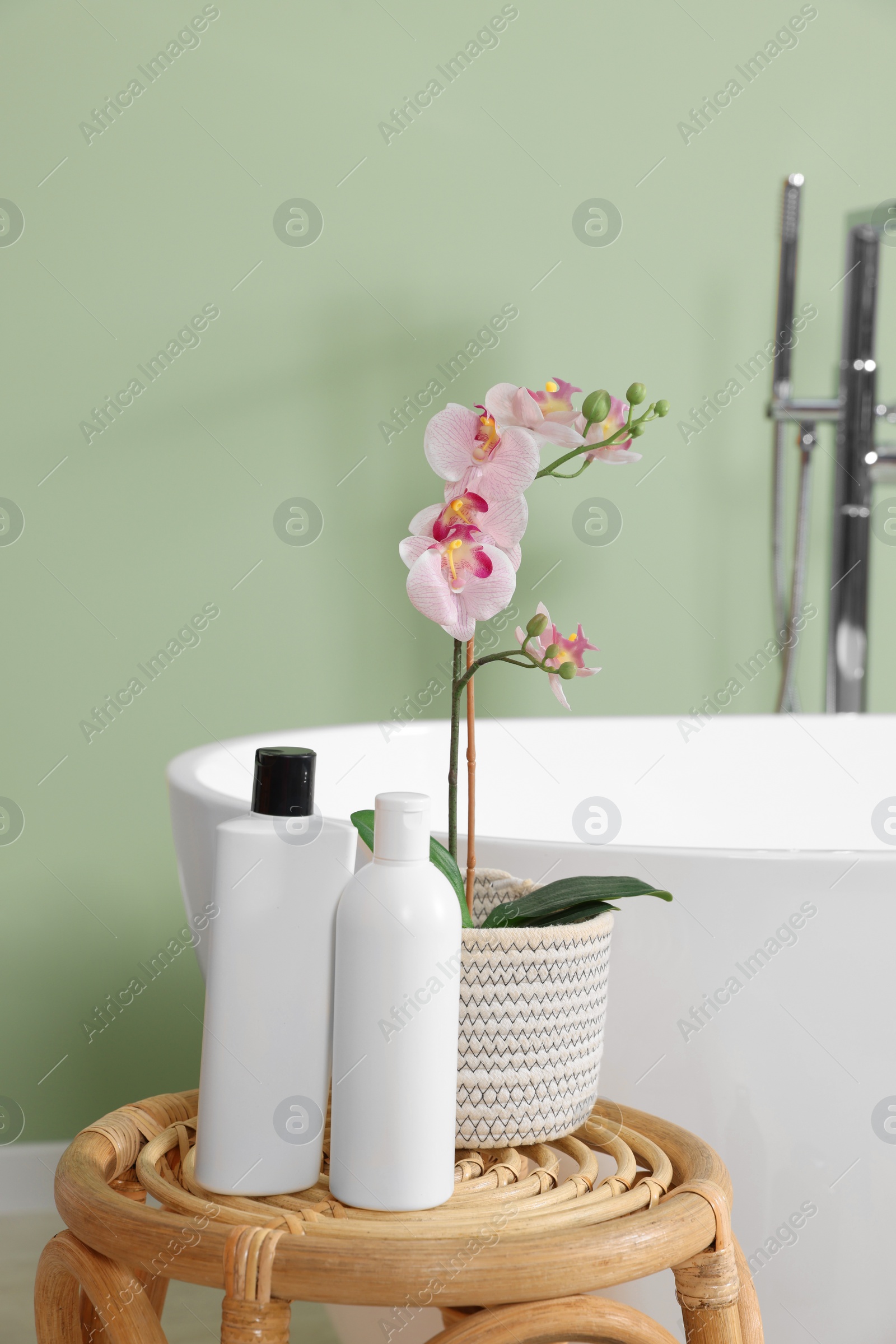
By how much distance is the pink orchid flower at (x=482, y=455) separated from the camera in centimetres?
57

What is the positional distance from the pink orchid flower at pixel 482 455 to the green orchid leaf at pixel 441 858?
17 centimetres

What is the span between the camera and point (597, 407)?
603 mm

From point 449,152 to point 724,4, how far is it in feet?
A: 1.63

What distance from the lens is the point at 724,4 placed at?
1.70 meters

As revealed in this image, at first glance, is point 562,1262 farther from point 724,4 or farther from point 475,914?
point 724,4

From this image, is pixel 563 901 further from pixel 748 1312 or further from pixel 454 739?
pixel 748 1312

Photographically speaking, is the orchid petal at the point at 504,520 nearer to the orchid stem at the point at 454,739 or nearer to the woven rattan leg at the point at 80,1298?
the orchid stem at the point at 454,739

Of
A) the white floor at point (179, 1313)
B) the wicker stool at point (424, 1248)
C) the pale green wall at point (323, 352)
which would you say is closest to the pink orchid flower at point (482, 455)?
the wicker stool at point (424, 1248)

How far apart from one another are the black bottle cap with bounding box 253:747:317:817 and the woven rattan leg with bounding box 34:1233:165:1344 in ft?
0.66

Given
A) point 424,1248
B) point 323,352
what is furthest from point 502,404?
point 323,352

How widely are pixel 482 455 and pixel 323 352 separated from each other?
1.02 metres

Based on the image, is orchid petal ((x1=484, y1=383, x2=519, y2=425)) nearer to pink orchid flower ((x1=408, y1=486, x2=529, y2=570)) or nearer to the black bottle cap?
pink orchid flower ((x1=408, y1=486, x2=529, y2=570))

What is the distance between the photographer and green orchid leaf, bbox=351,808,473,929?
1.88 ft

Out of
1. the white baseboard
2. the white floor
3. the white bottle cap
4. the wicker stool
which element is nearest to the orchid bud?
the white bottle cap
